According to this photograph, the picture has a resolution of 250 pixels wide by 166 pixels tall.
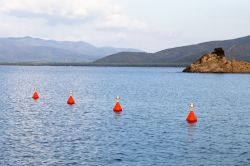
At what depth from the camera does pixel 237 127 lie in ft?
122

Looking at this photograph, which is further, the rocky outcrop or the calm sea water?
the rocky outcrop

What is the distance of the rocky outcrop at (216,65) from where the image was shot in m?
176

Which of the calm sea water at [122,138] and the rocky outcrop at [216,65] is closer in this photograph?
the calm sea water at [122,138]

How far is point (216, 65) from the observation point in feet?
596

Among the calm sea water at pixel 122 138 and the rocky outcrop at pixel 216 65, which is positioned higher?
the rocky outcrop at pixel 216 65

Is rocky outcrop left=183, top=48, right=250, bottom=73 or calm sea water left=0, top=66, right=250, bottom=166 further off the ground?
rocky outcrop left=183, top=48, right=250, bottom=73

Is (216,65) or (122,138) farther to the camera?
(216,65)

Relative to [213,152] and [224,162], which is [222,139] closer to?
[213,152]

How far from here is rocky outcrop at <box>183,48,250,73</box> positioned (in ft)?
576

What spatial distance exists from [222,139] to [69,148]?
10.5 meters

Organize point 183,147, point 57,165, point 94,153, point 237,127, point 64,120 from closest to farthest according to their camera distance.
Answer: point 57,165, point 94,153, point 183,147, point 237,127, point 64,120

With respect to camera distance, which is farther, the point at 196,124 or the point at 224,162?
the point at 196,124

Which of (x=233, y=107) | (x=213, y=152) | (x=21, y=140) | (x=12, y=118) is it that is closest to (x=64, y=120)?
(x=12, y=118)

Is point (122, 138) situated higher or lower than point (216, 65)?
lower
